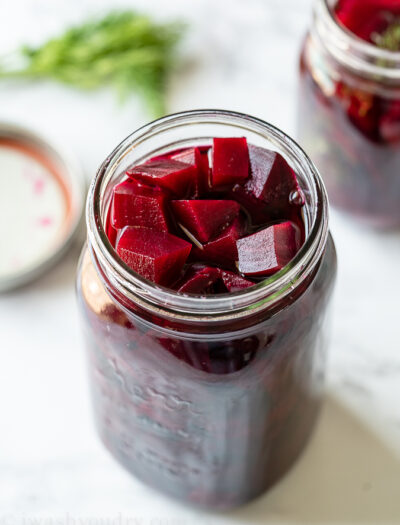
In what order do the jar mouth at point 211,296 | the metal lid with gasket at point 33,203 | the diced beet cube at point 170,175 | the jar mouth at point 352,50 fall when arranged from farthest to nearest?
the metal lid with gasket at point 33,203 < the jar mouth at point 352,50 < the diced beet cube at point 170,175 < the jar mouth at point 211,296

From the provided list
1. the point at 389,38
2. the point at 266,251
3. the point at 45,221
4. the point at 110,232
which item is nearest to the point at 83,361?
the point at 45,221

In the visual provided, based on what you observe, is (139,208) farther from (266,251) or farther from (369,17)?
(369,17)

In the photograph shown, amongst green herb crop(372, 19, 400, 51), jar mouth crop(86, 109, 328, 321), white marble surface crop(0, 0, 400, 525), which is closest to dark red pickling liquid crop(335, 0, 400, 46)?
green herb crop(372, 19, 400, 51)

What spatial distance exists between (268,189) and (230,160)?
0.18ft

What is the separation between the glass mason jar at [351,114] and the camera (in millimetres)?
1366

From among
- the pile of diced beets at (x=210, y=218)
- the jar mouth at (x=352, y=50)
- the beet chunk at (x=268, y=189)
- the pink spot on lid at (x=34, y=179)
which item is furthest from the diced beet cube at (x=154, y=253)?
the pink spot on lid at (x=34, y=179)

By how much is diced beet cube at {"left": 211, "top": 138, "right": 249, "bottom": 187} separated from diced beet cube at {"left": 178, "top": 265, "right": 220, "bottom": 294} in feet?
0.40

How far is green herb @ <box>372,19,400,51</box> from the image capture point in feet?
4.65

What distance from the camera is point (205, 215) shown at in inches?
40.8

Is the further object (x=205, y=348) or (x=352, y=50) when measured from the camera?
(x=352, y=50)

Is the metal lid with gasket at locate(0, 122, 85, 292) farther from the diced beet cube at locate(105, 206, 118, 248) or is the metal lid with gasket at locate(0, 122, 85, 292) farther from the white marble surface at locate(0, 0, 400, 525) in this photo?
the diced beet cube at locate(105, 206, 118, 248)

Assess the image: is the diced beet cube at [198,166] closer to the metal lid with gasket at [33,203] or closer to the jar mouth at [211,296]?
the jar mouth at [211,296]

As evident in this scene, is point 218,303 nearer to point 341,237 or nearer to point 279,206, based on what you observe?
point 279,206

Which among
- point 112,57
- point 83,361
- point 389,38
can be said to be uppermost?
point 389,38
